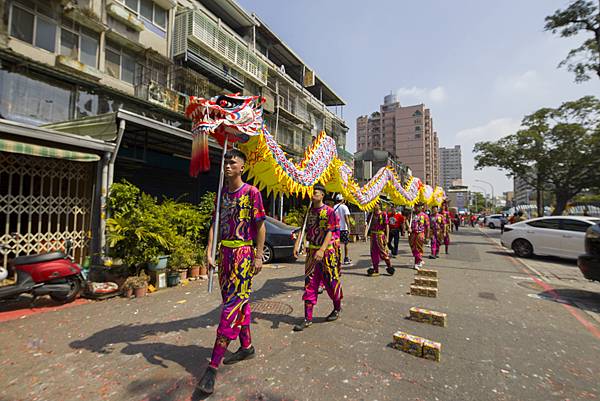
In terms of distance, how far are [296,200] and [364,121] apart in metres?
85.7

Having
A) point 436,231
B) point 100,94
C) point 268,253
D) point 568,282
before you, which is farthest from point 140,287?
point 100,94

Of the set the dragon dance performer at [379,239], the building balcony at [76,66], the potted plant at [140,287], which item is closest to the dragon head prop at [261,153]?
the dragon dance performer at [379,239]

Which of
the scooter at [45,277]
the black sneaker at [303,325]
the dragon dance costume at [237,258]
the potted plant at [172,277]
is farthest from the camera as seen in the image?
the potted plant at [172,277]

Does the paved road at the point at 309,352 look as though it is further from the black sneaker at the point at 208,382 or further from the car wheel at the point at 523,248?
the car wheel at the point at 523,248

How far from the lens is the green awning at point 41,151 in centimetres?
463

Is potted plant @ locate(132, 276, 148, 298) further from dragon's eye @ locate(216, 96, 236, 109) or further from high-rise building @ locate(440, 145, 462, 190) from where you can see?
high-rise building @ locate(440, 145, 462, 190)

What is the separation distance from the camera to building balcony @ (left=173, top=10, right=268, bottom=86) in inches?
664

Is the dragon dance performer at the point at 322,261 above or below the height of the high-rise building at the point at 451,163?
below

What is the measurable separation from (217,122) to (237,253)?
179 cm

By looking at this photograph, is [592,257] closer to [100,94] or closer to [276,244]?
[276,244]

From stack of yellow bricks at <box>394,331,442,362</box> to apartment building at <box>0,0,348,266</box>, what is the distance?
5.95 metres

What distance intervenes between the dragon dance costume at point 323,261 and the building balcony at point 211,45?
645 inches

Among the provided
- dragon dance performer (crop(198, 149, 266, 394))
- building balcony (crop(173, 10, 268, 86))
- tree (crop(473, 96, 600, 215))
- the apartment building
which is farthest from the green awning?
tree (crop(473, 96, 600, 215))

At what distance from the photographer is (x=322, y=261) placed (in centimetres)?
415
